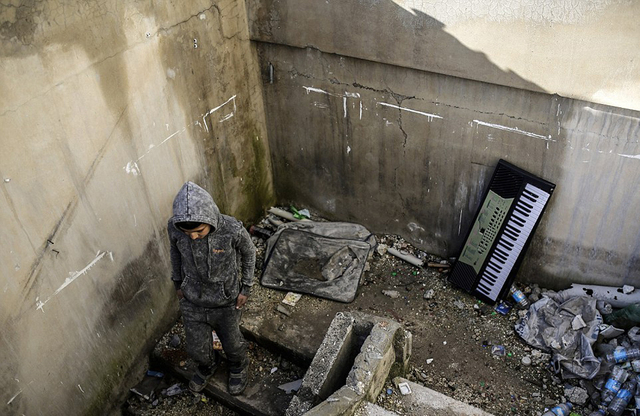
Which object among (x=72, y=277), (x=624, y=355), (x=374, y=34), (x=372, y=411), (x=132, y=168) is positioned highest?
(x=374, y=34)

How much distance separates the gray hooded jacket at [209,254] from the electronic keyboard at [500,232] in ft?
8.12

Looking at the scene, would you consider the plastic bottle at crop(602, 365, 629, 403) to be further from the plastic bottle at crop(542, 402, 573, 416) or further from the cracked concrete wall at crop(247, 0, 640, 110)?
the cracked concrete wall at crop(247, 0, 640, 110)

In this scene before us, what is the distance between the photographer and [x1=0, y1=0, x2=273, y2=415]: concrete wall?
3.52 meters

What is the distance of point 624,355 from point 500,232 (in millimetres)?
1478

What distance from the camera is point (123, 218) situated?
4457mm

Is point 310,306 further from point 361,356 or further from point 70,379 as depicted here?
point 70,379

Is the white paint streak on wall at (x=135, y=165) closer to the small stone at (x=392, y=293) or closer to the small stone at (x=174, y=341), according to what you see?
the small stone at (x=174, y=341)

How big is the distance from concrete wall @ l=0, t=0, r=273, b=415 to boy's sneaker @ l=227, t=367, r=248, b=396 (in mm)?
918

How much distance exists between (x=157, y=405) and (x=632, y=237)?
4.49 m

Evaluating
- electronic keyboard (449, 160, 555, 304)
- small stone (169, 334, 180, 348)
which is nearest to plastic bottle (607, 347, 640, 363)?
electronic keyboard (449, 160, 555, 304)

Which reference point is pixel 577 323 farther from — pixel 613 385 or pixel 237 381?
pixel 237 381

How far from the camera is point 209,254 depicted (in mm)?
3930

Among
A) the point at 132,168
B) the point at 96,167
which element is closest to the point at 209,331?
the point at 132,168

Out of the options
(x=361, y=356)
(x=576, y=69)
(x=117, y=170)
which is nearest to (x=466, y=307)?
(x=361, y=356)
